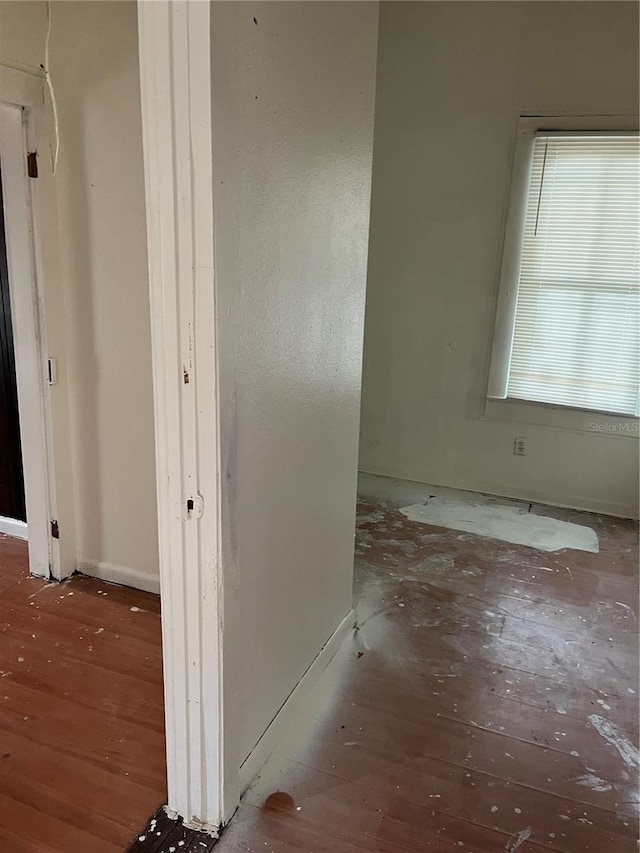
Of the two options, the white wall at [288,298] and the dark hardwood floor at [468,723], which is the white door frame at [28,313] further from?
the dark hardwood floor at [468,723]

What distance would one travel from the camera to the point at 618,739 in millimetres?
1989

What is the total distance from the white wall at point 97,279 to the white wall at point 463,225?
2.00 m

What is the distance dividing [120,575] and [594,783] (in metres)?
1.97

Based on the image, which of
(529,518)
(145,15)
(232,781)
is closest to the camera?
(145,15)

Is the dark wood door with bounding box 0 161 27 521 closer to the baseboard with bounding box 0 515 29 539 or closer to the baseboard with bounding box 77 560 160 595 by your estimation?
the baseboard with bounding box 0 515 29 539

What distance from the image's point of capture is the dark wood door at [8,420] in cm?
284

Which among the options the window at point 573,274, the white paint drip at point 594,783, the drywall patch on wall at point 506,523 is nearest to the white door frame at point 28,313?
the drywall patch on wall at point 506,523

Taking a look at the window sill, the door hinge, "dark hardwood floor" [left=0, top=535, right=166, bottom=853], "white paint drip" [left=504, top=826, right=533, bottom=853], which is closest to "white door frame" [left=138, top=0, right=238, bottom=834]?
"dark hardwood floor" [left=0, top=535, right=166, bottom=853]

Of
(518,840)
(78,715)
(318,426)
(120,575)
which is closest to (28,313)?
(120,575)

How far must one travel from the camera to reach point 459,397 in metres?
4.01

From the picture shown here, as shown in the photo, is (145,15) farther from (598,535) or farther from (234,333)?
(598,535)

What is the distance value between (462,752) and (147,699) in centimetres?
102

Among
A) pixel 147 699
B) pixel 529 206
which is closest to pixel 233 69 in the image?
pixel 147 699

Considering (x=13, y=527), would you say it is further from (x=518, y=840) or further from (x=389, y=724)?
(x=518, y=840)
